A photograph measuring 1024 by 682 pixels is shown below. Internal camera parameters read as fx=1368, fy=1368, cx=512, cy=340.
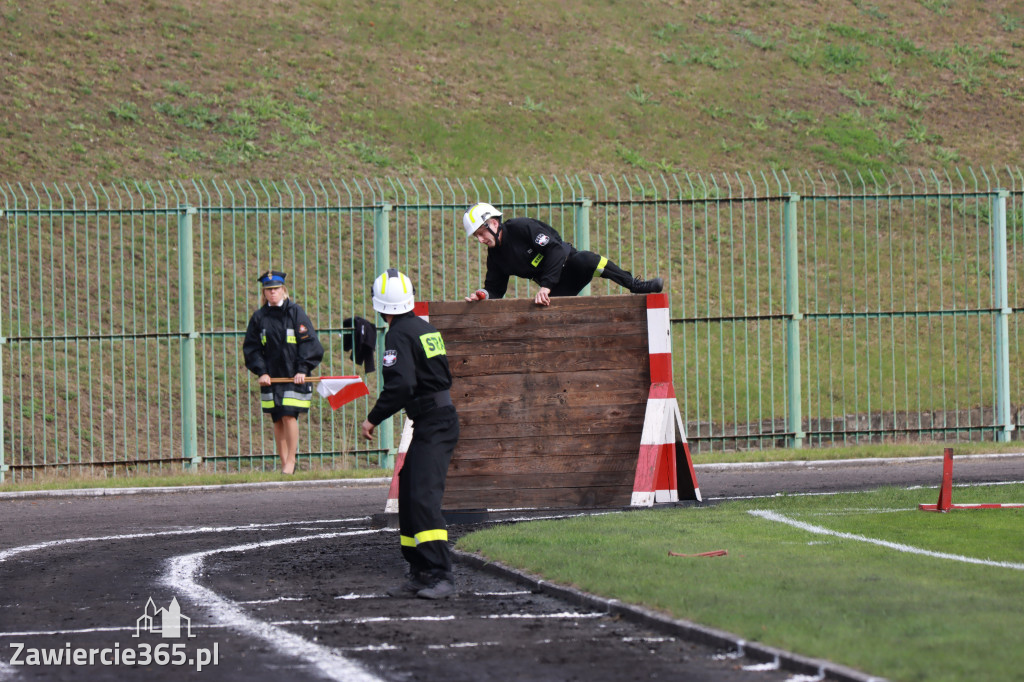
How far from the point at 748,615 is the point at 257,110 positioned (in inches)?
1151

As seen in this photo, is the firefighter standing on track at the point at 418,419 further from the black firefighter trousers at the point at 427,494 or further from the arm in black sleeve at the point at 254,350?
the arm in black sleeve at the point at 254,350

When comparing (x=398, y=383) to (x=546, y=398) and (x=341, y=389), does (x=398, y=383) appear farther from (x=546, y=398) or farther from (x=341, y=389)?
(x=341, y=389)

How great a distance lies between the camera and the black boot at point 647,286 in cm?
1170

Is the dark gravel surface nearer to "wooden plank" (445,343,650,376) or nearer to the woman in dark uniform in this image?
"wooden plank" (445,343,650,376)

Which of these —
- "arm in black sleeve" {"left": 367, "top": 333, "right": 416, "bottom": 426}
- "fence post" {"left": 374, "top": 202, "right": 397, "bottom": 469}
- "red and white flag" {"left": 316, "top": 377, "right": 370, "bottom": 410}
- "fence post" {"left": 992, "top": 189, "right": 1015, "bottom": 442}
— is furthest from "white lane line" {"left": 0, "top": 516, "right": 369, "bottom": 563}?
"fence post" {"left": 992, "top": 189, "right": 1015, "bottom": 442}

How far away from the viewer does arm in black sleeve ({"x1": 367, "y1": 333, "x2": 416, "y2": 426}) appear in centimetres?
814

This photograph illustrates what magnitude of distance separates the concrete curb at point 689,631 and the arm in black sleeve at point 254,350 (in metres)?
7.09

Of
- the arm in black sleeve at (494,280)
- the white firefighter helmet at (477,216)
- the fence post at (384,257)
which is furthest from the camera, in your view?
the fence post at (384,257)

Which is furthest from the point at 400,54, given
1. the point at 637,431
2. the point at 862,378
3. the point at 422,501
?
the point at 422,501

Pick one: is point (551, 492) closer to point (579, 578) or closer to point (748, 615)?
point (579, 578)

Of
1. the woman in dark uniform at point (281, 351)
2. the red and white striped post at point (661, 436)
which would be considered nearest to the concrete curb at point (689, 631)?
the red and white striped post at point (661, 436)

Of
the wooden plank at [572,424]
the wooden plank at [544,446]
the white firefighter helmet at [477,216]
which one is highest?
the white firefighter helmet at [477,216]

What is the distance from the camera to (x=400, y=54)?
38.1 metres

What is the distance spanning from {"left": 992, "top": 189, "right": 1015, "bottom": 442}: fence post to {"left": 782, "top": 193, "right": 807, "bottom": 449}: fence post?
249cm
